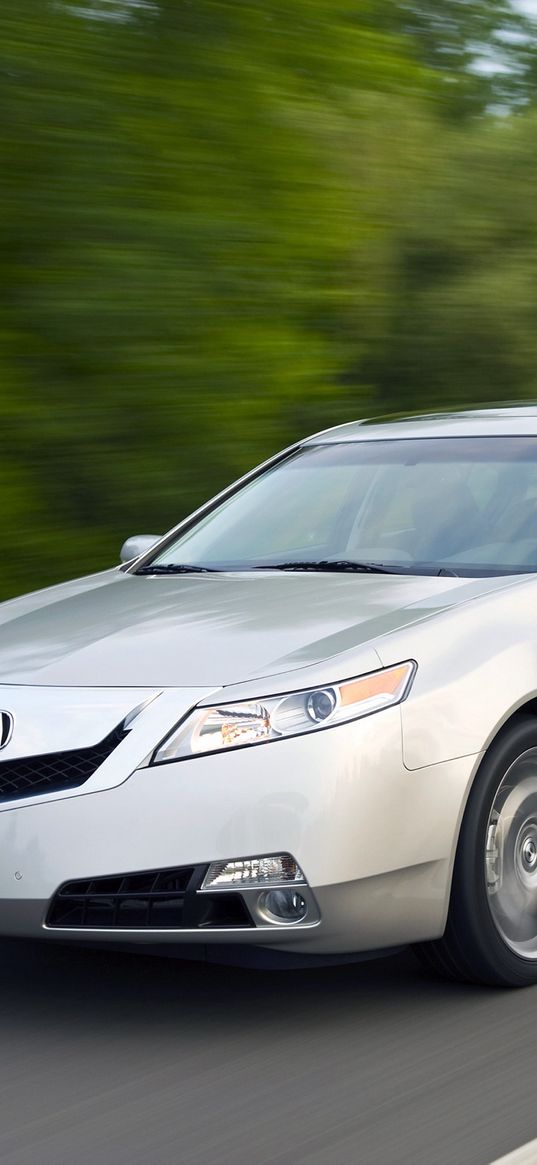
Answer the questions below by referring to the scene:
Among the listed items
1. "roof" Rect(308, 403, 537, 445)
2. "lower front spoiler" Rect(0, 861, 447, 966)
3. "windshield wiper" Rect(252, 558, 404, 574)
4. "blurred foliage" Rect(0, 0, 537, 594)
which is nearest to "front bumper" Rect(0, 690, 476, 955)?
"lower front spoiler" Rect(0, 861, 447, 966)

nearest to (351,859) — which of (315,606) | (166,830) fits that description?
(166,830)

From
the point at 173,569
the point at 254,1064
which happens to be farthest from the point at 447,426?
the point at 254,1064

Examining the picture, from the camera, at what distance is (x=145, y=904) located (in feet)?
12.1

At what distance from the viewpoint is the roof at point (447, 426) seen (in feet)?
17.4

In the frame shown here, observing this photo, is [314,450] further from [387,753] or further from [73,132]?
[73,132]

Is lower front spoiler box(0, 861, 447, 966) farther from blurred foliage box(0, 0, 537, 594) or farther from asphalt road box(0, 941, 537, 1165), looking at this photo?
blurred foliage box(0, 0, 537, 594)

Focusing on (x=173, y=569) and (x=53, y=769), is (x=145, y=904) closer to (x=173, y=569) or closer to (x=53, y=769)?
(x=53, y=769)

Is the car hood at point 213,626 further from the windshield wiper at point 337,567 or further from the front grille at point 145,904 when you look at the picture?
the front grille at point 145,904

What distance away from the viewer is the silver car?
11.8ft

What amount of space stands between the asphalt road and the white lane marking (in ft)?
0.10

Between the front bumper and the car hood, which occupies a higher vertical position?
the car hood

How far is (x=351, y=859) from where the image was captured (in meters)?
3.62

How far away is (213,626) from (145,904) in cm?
82

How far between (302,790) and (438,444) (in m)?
2.07
